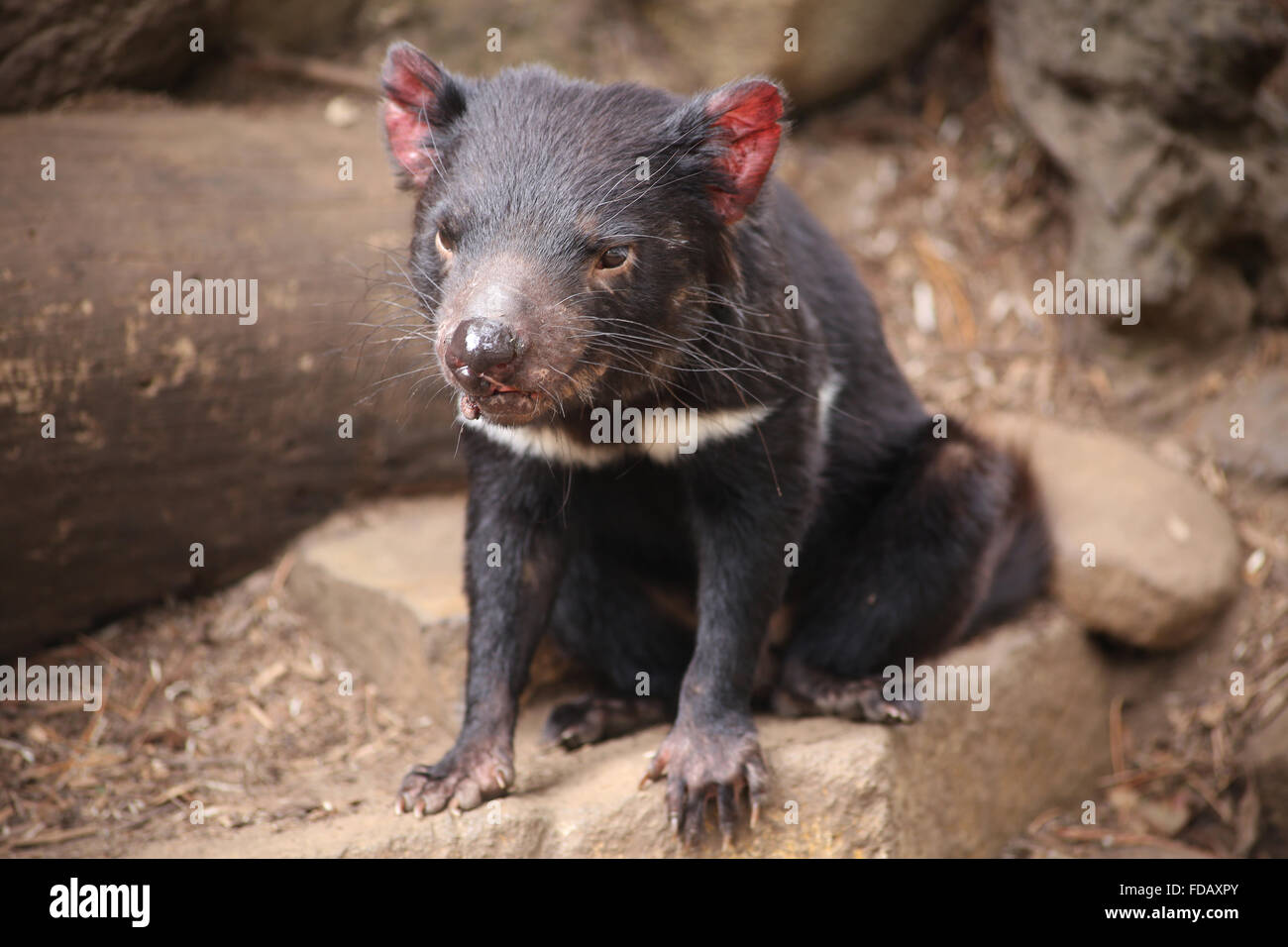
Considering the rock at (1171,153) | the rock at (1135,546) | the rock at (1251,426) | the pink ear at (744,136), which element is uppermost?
the rock at (1171,153)

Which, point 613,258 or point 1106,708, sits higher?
point 613,258

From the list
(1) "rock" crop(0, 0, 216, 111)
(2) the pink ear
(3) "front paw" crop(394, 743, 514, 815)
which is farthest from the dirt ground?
(2) the pink ear

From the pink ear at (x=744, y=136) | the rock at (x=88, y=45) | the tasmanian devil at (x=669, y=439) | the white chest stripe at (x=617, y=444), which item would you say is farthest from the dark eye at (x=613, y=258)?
the rock at (x=88, y=45)

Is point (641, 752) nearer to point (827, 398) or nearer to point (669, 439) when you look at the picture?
point (669, 439)

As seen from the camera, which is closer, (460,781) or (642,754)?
(460,781)

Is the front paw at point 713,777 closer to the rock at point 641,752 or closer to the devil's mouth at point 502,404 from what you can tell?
the rock at point 641,752

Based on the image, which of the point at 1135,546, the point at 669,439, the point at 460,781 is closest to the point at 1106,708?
the point at 1135,546
